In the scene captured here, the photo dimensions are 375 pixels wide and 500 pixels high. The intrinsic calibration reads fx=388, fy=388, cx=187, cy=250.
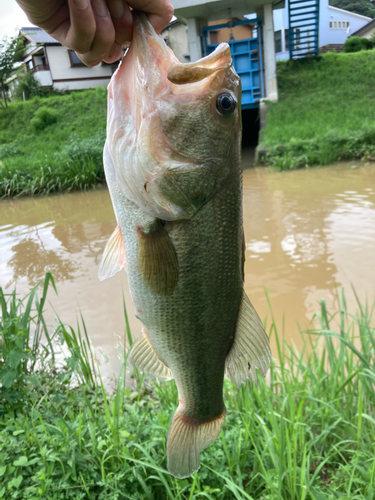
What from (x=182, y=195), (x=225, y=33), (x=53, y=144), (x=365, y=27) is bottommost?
(x=182, y=195)

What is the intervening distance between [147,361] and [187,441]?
1.04 feet

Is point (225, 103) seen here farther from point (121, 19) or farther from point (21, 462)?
point (21, 462)

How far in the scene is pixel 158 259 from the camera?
118cm

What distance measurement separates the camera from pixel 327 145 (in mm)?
10109

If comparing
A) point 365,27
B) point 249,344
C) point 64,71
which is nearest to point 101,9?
point 249,344

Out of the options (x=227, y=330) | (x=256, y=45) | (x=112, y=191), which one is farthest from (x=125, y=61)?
(x=256, y=45)

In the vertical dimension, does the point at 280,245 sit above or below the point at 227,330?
below

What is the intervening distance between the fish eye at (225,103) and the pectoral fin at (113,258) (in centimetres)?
54

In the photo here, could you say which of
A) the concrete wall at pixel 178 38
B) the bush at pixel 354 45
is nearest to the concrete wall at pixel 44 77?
the concrete wall at pixel 178 38

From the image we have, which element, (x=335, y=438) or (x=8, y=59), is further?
(x=8, y=59)

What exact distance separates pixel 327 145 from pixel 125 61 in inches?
391

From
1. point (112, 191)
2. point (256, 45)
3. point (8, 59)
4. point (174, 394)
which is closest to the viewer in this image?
point (112, 191)

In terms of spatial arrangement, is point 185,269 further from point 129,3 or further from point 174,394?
point 174,394

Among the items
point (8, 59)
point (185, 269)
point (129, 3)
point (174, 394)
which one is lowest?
point (174, 394)
